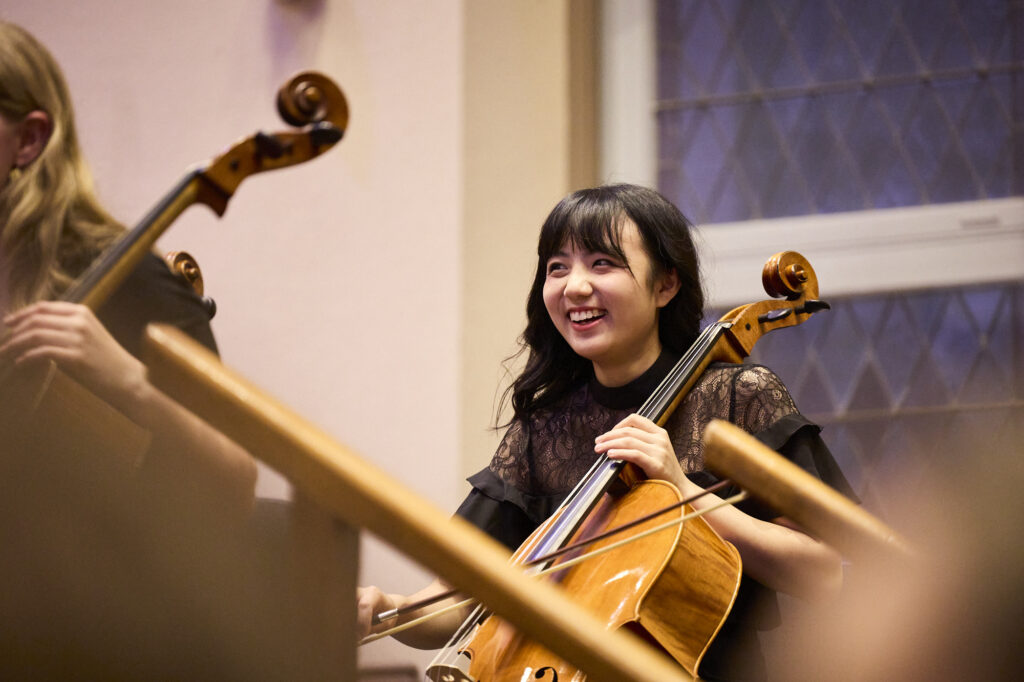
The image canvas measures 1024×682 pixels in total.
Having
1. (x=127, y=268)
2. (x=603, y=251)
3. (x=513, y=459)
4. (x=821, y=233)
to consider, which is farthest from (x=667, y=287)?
(x=821, y=233)

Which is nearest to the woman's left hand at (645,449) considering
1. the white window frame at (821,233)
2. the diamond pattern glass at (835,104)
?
the white window frame at (821,233)

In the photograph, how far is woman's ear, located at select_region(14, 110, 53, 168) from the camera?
147 cm

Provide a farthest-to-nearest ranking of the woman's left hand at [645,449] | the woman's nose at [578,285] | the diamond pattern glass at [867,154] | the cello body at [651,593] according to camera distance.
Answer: the diamond pattern glass at [867,154] → the woman's nose at [578,285] → the woman's left hand at [645,449] → the cello body at [651,593]

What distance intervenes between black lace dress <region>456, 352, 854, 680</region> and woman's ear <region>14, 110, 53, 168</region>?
2.41ft

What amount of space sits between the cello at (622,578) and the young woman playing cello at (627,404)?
67 millimetres

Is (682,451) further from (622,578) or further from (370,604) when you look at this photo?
(370,604)

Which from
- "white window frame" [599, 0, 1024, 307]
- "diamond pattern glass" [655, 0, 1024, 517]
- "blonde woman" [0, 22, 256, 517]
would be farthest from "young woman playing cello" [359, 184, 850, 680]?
"diamond pattern glass" [655, 0, 1024, 517]

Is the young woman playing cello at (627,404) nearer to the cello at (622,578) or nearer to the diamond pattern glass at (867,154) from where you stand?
the cello at (622,578)

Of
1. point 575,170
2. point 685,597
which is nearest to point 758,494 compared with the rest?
point 685,597

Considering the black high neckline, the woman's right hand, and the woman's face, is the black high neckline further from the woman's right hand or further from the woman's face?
the woman's right hand

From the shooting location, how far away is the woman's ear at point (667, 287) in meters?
1.74

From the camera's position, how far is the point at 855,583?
84 cm

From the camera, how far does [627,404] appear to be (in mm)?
1708

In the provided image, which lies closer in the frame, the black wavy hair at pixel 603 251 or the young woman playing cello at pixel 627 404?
the young woman playing cello at pixel 627 404
